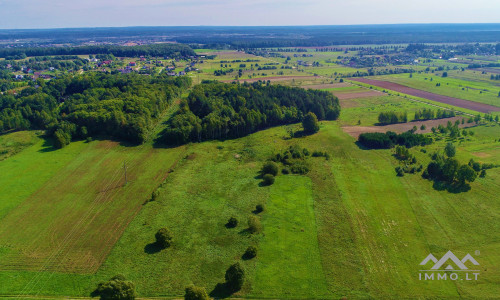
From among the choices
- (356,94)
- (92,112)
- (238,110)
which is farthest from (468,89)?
(92,112)

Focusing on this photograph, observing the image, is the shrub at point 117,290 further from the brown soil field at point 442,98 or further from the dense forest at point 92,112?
the brown soil field at point 442,98

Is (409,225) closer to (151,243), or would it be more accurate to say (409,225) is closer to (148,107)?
(151,243)

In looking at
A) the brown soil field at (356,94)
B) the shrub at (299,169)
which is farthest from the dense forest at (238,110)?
the brown soil field at (356,94)

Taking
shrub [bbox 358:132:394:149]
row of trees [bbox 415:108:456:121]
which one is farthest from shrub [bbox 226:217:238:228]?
row of trees [bbox 415:108:456:121]

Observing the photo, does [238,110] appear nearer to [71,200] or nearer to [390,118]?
[390,118]

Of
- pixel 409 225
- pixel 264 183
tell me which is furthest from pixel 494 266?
pixel 264 183

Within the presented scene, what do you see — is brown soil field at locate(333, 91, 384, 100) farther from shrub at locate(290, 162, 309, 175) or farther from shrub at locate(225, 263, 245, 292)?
shrub at locate(225, 263, 245, 292)
